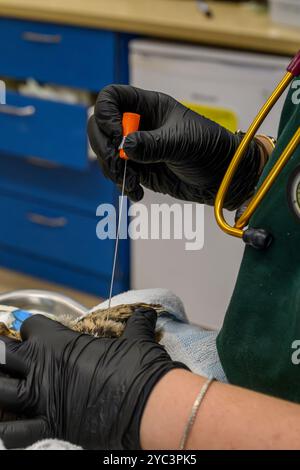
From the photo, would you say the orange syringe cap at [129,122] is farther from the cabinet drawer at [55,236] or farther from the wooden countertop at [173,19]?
the cabinet drawer at [55,236]

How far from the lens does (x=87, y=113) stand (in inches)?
86.7

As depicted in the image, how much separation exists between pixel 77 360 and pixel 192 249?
1423 millimetres

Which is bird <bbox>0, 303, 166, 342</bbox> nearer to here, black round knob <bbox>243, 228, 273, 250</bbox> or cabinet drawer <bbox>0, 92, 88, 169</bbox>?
black round knob <bbox>243, 228, 273, 250</bbox>

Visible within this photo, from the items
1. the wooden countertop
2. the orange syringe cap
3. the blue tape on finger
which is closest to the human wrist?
the blue tape on finger

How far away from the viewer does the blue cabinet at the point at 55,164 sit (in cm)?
222

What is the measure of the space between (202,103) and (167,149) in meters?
1.09

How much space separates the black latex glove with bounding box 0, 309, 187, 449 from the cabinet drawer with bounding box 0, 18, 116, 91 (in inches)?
57.7

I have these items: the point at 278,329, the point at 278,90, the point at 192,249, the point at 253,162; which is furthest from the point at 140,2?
the point at 278,329

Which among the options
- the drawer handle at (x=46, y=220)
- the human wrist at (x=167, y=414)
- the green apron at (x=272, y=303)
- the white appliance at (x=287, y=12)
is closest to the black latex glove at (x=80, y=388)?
the human wrist at (x=167, y=414)

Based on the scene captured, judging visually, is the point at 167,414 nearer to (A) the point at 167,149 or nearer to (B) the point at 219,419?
(B) the point at 219,419

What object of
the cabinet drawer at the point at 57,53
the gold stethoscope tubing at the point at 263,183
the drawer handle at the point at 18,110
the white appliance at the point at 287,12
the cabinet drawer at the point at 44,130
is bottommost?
the gold stethoscope tubing at the point at 263,183

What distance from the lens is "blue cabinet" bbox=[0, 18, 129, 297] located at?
222cm

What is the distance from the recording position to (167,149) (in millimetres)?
1035
